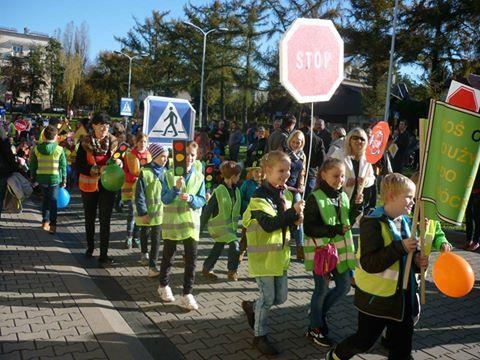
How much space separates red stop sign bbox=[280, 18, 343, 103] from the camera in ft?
13.0

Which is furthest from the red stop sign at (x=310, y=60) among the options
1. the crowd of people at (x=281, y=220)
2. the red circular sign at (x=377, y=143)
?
the red circular sign at (x=377, y=143)

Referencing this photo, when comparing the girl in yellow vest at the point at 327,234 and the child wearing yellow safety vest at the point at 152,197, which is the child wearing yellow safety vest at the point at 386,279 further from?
the child wearing yellow safety vest at the point at 152,197

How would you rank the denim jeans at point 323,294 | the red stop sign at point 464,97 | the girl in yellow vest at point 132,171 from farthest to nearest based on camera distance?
the girl in yellow vest at point 132,171, the red stop sign at point 464,97, the denim jeans at point 323,294

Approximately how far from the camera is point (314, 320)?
168 inches

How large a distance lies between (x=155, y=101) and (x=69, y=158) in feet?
23.3

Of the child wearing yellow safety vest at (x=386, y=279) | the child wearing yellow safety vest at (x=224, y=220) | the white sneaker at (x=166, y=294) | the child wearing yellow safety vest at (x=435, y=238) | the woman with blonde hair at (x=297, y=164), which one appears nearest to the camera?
the child wearing yellow safety vest at (x=386, y=279)

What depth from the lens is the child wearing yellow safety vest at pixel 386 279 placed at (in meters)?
3.18

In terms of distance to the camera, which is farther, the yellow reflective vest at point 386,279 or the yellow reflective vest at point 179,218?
the yellow reflective vest at point 179,218

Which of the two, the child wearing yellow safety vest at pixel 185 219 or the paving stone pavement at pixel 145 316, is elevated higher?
the child wearing yellow safety vest at pixel 185 219

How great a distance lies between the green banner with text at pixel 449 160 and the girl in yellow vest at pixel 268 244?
1232 mm

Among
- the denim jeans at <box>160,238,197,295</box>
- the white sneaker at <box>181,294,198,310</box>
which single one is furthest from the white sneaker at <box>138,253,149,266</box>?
the white sneaker at <box>181,294,198,310</box>

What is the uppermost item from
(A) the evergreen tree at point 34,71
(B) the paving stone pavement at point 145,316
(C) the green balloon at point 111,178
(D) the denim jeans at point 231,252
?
(A) the evergreen tree at point 34,71

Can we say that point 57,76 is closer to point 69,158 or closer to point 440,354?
→ point 69,158

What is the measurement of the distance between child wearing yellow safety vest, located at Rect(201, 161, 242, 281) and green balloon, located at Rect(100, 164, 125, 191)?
1.21m
